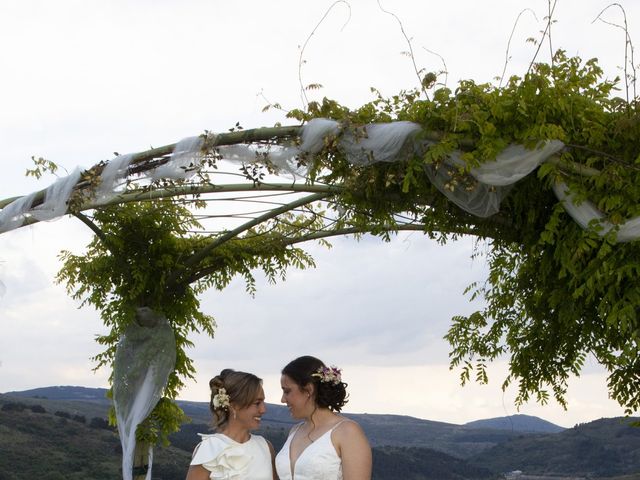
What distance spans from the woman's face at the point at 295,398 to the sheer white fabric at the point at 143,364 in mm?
4468

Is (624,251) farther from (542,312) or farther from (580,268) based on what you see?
(542,312)

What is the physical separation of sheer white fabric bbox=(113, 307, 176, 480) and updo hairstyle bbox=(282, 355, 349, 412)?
14.7 ft

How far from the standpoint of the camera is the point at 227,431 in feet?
13.8

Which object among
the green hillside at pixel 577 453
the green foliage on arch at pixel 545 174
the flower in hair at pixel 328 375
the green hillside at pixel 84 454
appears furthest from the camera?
the green hillside at pixel 577 453

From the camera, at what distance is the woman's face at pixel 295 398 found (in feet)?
13.2

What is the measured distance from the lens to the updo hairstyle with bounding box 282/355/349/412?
402cm

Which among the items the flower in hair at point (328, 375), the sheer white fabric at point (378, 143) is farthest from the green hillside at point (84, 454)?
the flower in hair at point (328, 375)

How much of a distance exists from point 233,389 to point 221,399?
7 centimetres

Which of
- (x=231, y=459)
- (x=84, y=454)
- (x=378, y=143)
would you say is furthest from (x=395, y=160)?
(x=84, y=454)

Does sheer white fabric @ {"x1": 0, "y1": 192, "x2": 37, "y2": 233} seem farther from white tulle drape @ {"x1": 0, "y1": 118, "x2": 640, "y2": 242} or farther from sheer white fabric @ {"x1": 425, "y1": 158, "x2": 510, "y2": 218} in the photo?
sheer white fabric @ {"x1": 425, "y1": 158, "x2": 510, "y2": 218}

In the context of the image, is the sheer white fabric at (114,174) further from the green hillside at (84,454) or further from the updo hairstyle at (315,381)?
the green hillside at (84,454)

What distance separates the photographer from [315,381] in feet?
13.2

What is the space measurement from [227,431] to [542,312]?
3.66 meters

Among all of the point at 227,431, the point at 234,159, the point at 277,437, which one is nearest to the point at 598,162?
the point at 234,159
